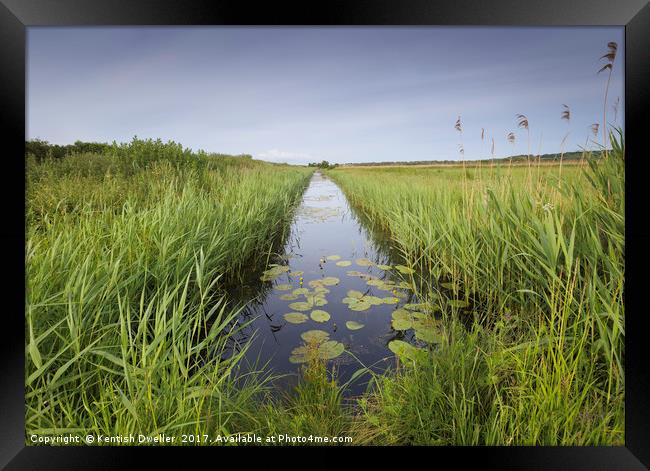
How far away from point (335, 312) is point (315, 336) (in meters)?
0.42

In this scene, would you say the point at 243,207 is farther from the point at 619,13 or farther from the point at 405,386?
the point at 619,13

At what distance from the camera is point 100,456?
0.91 m

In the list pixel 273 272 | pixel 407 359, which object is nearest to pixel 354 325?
pixel 407 359

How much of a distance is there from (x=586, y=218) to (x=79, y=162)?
4.73m

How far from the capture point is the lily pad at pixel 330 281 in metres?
2.77

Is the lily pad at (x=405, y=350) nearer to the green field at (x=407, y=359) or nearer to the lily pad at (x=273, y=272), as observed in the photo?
the green field at (x=407, y=359)

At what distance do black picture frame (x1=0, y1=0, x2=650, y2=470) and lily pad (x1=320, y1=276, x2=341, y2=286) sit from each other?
201 centimetres

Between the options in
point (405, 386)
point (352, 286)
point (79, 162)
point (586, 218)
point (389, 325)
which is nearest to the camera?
point (405, 386)

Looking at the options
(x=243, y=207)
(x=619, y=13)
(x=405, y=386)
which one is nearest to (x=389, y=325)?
(x=405, y=386)

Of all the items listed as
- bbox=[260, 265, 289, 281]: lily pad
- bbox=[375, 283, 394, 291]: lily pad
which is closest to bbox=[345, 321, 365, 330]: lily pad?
bbox=[375, 283, 394, 291]: lily pad

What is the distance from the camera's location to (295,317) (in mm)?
2115

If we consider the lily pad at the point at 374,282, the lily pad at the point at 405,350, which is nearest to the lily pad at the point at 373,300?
the lily pad at the point at 374,282

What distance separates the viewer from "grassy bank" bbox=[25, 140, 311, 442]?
95 centimetres

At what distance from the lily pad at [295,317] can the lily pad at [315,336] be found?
16cm
